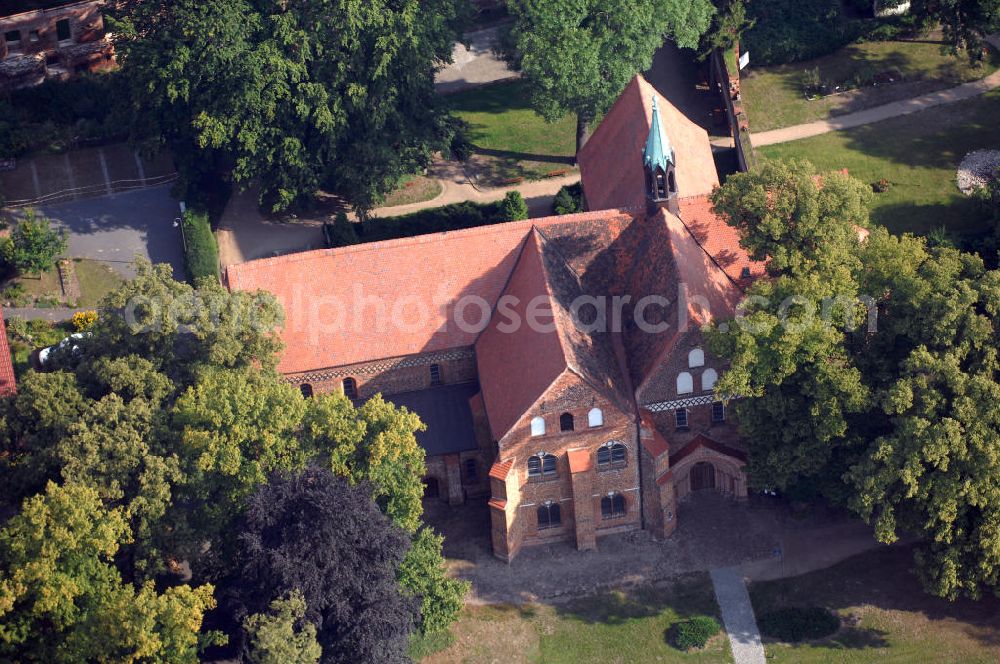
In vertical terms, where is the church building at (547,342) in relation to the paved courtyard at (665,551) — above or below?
above

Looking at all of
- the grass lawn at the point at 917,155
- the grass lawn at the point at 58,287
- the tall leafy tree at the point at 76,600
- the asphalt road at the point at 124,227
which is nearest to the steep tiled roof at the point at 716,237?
the grass lawn at the point at 917,155

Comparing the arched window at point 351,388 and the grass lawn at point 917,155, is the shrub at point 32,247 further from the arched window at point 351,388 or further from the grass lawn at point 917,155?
the grass lawn at point 917,155

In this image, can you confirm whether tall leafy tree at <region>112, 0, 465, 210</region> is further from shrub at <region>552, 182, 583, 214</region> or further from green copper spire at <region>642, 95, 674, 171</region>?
green copper spire at <region>642, 95, 674, 171</region>

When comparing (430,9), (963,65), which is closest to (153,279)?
(430,9)

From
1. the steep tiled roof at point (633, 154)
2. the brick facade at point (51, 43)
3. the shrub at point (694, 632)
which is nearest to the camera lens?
the shrub at point (694, 632)

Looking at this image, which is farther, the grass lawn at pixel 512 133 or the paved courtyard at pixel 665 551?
the grass lawn at pixel 512 133

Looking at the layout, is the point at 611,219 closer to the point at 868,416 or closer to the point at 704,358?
the point at 704,358
